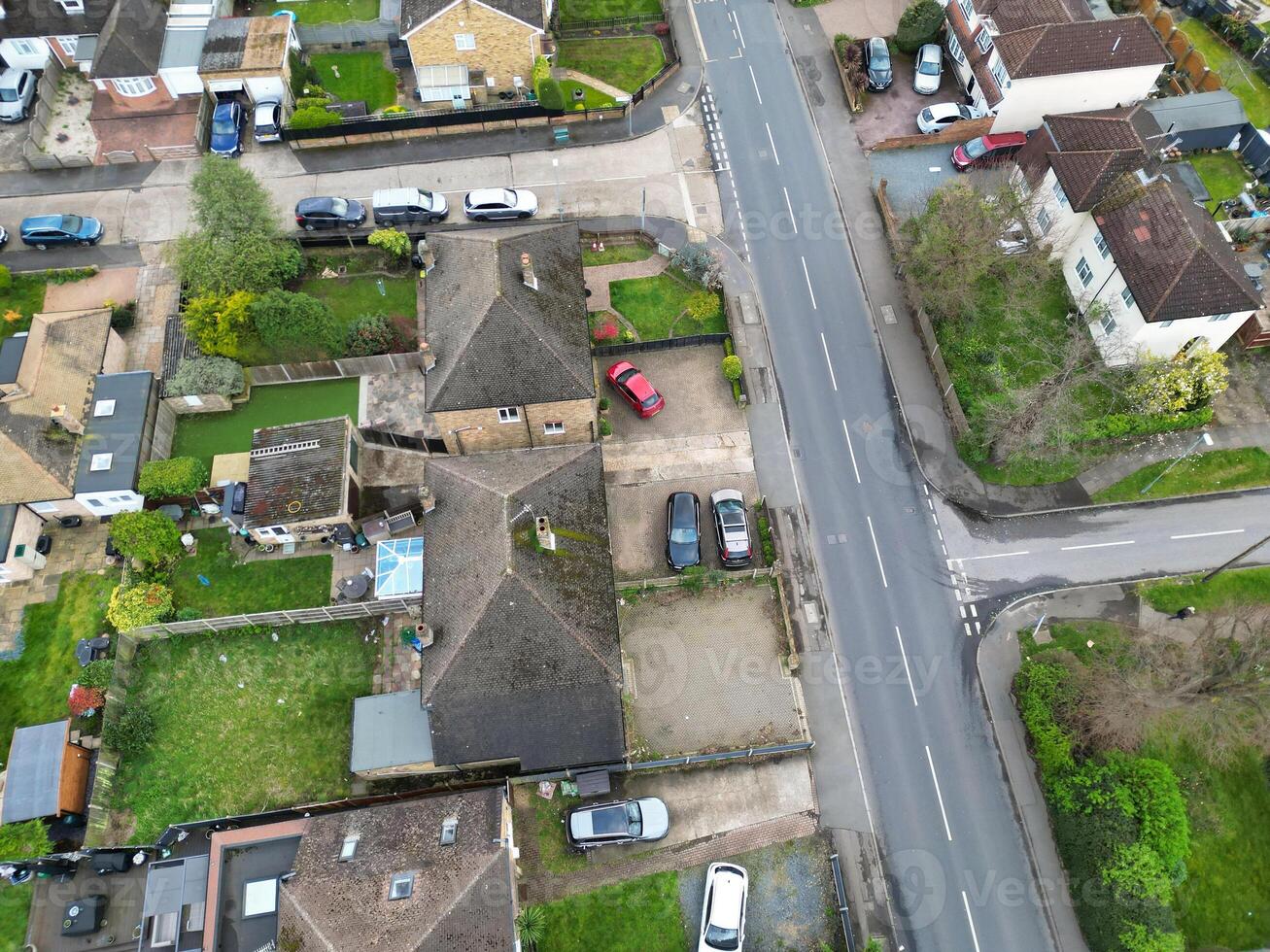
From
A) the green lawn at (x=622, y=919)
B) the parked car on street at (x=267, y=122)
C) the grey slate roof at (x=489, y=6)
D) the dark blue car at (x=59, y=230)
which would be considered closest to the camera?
the green lawn at (x=622, y=919)

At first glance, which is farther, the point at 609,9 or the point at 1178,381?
the point at 609,9

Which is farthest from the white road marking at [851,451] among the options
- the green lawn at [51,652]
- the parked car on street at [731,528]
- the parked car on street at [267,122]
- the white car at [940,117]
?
the parked car on street at [267,122]

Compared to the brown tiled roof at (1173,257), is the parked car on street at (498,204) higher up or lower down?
higher up

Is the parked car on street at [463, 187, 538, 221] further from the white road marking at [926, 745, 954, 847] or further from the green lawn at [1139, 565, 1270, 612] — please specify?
the green lawn at [1139, 565, 1270, 612]

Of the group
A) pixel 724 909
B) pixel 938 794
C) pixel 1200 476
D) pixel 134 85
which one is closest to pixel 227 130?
pixel 134 85

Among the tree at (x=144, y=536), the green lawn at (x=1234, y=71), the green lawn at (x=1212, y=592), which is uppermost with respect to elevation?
the green lawn at (x=1234, y=71)

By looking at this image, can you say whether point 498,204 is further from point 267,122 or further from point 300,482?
point 300,482

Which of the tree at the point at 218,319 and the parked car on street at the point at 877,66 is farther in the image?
the parked car on street at the point at 877,66

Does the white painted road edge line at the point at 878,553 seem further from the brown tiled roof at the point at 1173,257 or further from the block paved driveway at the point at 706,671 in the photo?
the brown tiled roof at the point at 1173,257
